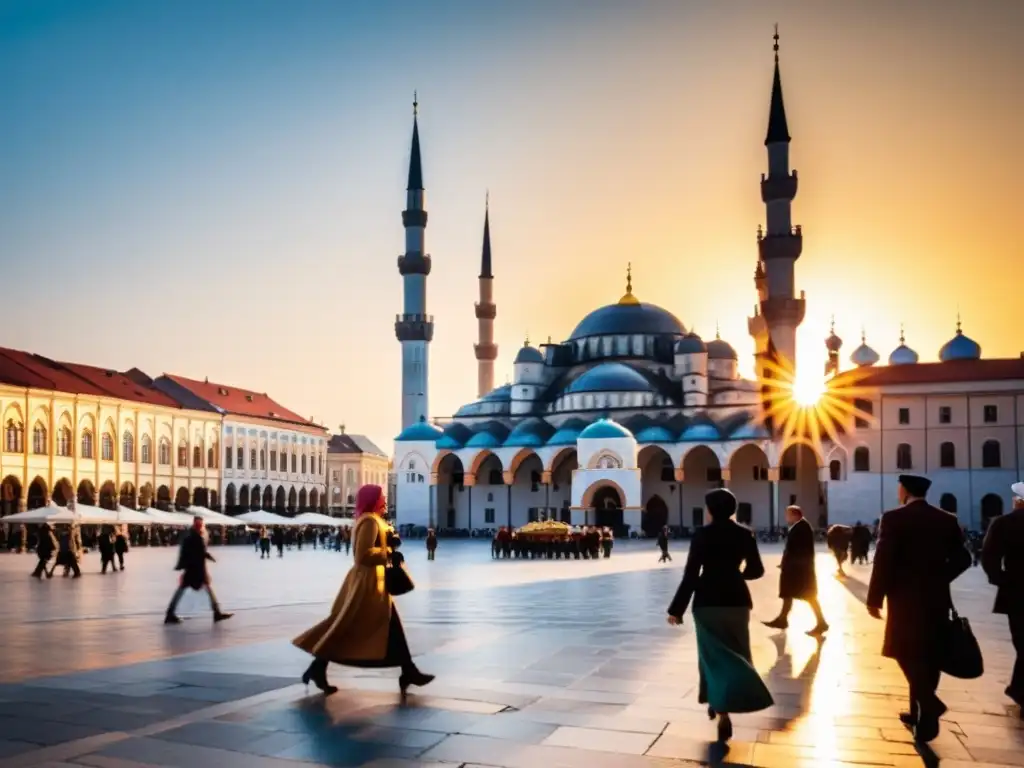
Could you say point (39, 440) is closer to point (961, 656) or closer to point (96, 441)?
point (96, 441)

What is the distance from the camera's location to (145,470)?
174 feet

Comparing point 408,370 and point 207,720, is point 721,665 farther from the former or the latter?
point 408,370

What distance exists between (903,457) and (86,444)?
1522 inches

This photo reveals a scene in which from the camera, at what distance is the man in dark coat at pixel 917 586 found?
221 inches

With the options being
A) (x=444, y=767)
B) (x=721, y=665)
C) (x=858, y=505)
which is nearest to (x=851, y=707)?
(x=721, y=665)

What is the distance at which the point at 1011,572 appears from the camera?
6.65m

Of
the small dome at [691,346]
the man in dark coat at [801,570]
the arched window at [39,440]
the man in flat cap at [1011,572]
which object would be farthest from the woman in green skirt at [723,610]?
Answer: the small dome at [691,346]

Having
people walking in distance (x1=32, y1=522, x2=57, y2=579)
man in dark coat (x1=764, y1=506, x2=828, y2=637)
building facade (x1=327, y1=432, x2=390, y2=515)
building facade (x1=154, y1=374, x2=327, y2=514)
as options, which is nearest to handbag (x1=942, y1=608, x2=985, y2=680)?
man in dark coat (x1=764, y1=506, x2=828, y2=637)

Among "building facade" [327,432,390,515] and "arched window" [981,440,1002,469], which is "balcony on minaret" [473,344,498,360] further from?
"arched window" [981,440,1002,469]

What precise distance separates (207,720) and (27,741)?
94cm

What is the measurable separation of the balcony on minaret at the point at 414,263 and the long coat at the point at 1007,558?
54.4m

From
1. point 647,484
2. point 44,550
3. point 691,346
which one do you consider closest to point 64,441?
point 647,484

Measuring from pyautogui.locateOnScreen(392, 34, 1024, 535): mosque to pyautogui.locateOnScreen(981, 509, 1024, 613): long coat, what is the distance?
42.2 metres

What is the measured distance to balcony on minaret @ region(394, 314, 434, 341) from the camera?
60000mm
